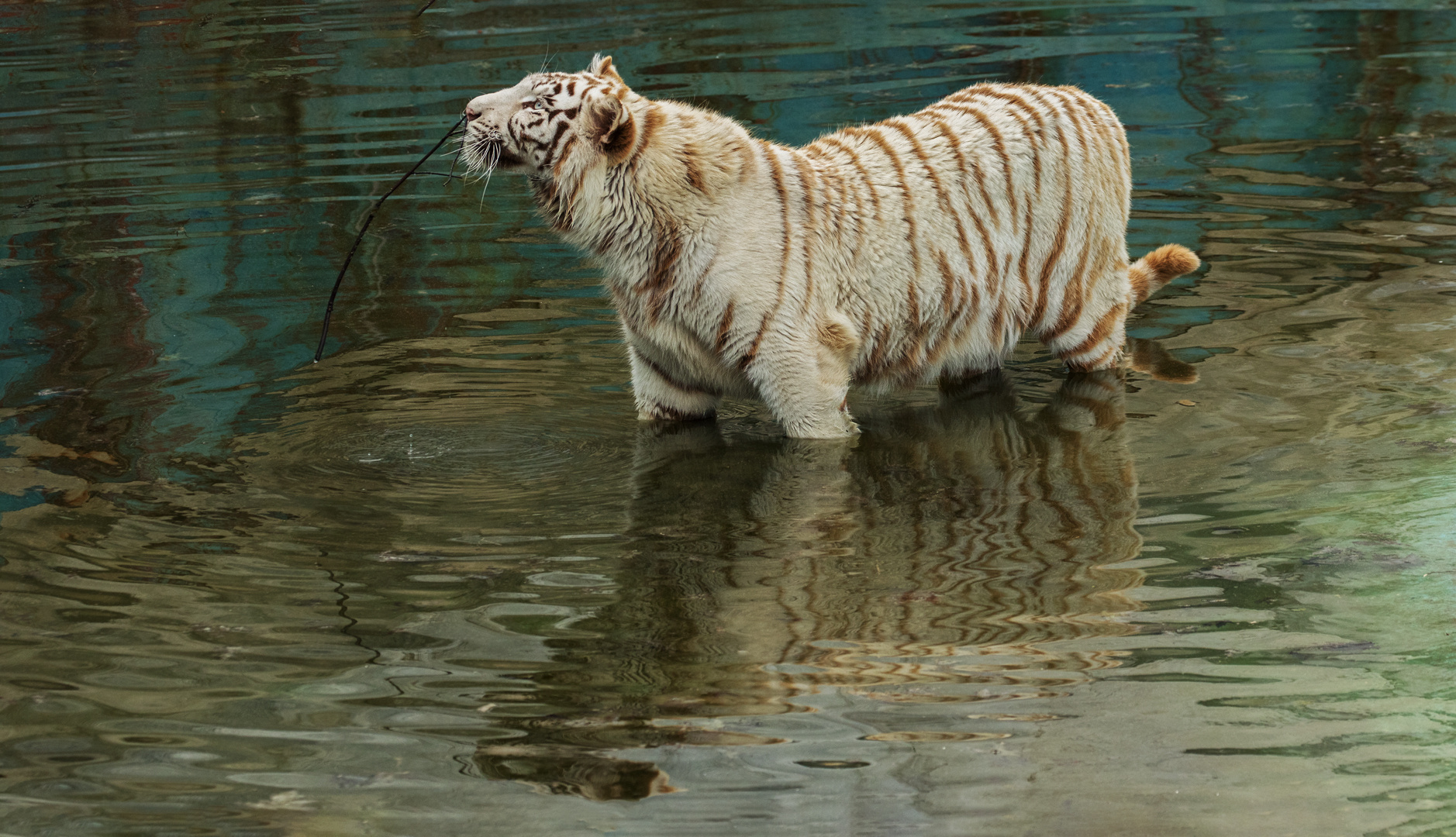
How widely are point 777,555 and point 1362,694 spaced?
5.72ft

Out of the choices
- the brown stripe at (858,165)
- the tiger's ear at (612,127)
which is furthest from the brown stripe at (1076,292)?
the tiger's ear at (612,127)

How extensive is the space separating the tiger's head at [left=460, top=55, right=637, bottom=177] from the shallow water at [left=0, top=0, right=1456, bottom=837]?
1109 millimetres

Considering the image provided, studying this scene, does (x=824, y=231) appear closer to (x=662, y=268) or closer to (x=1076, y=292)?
(x=662, y=268)

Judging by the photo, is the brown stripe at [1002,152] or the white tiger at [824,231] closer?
the white tiger at [824,231]

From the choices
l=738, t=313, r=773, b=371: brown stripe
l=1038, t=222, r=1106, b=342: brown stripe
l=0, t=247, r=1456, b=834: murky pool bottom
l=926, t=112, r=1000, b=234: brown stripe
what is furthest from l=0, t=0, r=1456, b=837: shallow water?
l=926, t=112, r=1000, b=234: brown stripe

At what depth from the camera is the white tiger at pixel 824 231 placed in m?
5.30

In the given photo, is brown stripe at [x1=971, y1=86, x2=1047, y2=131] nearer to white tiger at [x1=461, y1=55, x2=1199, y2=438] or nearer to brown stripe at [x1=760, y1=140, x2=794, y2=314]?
white tiger at [x1=461, y1=55, x2=1199, y2=438]

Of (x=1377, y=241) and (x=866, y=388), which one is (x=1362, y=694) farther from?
(x=1377, y=241)

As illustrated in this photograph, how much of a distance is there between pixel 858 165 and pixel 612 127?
106cm

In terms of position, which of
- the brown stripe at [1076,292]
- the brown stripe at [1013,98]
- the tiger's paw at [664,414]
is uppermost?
the brown stripe at [1013,98]

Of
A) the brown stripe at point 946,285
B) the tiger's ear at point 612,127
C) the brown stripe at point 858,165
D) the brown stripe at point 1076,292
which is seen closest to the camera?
the tiger's ear at point 612,127

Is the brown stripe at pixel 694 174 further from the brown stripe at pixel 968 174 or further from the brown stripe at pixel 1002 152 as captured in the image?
the brown stripe at pixel 1002 152

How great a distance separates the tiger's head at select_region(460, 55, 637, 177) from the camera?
17.2 feet

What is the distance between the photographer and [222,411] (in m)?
6.23
